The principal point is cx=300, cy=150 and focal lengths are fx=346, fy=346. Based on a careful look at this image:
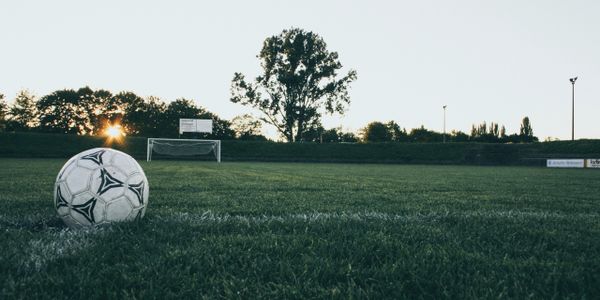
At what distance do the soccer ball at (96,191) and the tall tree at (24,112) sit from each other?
6490cm

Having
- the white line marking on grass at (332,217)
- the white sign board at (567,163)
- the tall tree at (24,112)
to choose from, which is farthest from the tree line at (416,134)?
the white line marking on grass at (332,217)

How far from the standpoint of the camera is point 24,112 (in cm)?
5341

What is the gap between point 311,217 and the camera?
3.41 m

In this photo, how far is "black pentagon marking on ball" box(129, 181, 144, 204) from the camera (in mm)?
2783

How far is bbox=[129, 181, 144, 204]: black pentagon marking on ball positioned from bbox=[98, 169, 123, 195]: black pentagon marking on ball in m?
0.10

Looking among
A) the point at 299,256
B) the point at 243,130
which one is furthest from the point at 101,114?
the point at 299,256

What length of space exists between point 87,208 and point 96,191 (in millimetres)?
150

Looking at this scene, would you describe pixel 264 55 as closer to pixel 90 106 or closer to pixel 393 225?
pixel 90 106

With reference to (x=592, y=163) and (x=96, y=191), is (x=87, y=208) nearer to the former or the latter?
(x=96, y=191)

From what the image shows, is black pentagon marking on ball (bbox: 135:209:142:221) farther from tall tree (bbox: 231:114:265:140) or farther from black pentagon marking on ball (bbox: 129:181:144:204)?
tall tree (bbox: 231:114:265:140)

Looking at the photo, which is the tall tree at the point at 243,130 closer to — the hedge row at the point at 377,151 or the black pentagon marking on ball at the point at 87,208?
the hedge row at the point at 377,151

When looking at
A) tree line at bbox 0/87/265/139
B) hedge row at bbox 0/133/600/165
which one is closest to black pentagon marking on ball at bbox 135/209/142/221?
hedge row at bbox 0/133/600/165

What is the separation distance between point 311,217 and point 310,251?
49.2 inches

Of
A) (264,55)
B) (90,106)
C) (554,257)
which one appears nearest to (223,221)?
(554,257)
